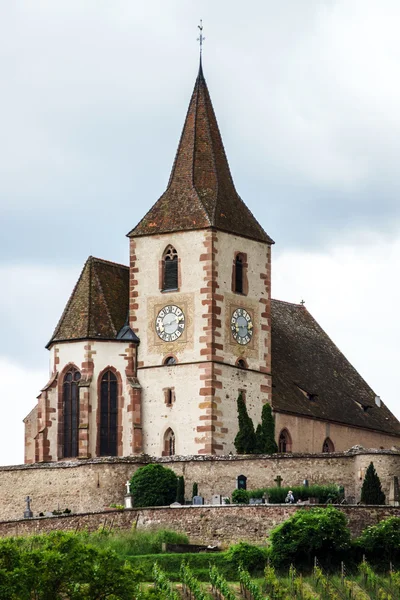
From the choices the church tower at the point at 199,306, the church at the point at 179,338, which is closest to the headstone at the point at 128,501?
the church tower at the point at 199,306

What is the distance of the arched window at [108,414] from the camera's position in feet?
379

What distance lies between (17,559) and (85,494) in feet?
71.1

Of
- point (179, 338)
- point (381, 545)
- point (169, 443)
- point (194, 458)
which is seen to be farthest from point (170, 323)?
point (381, 545)

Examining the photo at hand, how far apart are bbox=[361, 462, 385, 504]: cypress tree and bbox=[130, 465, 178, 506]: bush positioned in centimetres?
811

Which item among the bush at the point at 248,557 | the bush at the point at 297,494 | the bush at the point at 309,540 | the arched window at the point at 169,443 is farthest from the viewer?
the arched window at the point at 169,443

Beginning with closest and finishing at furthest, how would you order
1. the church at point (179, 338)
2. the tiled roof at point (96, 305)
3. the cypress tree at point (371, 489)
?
the cypress tree at point (371, 489), the church at point (179, 338), the tiled roof at point (96, 305)

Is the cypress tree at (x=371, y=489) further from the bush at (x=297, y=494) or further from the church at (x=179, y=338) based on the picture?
the church at (x=179, y=338)

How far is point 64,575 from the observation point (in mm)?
88188

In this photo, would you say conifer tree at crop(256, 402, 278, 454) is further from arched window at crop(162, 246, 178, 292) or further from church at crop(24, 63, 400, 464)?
arched window at crop(162, 246, 178, 292)

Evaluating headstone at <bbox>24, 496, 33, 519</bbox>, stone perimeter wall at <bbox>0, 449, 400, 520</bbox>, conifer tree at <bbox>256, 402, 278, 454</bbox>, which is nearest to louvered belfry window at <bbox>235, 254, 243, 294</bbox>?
conifer tree at <bbox>256, 402, 278, 454</bbox>

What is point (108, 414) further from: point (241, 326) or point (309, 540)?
point (309, 540)

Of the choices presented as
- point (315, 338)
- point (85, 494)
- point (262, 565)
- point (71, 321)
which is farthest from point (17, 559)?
point (315, 338)

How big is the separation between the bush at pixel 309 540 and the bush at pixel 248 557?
552mm

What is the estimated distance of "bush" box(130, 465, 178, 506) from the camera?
354 ft
